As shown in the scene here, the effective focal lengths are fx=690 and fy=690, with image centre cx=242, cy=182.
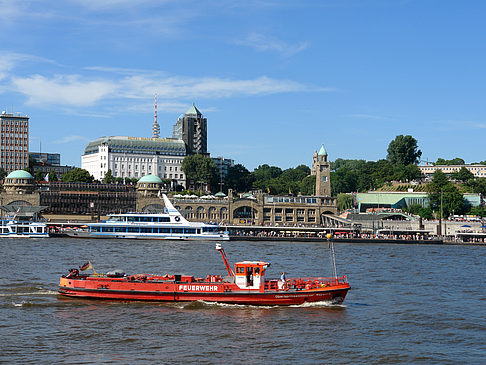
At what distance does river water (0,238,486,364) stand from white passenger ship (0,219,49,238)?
47.5 metres

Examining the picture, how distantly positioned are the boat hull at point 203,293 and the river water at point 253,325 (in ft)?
2.02

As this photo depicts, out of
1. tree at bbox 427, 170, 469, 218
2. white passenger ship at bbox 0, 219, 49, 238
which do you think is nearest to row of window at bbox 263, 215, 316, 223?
→ tree at bbox 427, 170, 469, 218

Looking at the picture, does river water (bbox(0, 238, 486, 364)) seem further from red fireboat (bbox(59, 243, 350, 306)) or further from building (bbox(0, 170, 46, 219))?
building (bbox(0, 170, 46, 219))

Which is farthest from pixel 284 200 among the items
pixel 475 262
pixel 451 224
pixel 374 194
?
pixel 475 262

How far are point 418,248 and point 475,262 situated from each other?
27147 mm

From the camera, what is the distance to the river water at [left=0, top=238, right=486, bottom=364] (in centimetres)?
4056

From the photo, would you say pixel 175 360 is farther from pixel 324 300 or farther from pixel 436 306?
pixel 436 306

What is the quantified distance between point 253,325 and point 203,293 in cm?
756

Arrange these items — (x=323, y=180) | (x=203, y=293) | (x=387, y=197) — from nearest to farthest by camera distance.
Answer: (x=203, y=293) → (x=387, y=197) → (x=323, y=180)

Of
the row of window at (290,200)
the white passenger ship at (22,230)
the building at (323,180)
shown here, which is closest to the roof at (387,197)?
the building at (323,180)

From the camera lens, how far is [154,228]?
5012 inches

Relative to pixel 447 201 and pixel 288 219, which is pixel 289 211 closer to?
pixel 288 219

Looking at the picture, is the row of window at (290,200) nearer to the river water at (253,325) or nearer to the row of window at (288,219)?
the row of window at (288,219)

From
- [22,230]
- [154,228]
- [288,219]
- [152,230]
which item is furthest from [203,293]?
[288,219]
